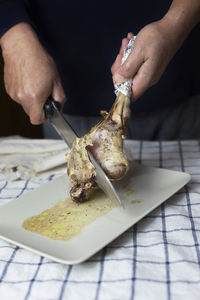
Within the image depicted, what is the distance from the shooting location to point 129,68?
1.07 metres

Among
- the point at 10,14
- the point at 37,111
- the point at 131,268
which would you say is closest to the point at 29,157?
the point at 37,111

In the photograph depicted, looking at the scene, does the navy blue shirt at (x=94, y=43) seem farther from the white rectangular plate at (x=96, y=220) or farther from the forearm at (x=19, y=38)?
the white rectangular plate at (x=96, y=220)

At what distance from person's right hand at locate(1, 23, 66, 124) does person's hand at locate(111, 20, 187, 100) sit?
179mm

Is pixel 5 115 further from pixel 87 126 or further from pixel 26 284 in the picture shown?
pixel 26 284

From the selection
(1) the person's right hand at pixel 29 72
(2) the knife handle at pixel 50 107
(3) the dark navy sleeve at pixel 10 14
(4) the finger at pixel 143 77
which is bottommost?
(4) the finger at pixel 143 77

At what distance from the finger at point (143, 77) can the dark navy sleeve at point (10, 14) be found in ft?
1.32

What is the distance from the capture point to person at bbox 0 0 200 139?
44.2 inches

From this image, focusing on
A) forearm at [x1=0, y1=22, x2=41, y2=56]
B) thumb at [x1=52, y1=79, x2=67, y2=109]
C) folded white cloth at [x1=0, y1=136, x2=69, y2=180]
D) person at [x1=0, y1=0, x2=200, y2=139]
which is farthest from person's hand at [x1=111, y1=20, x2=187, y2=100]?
folded white cloth at [x1=0, y1=136, x2=69, y2=180]

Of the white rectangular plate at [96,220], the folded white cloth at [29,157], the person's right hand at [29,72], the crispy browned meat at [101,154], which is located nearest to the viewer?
the white rectangular plate at [96,220]

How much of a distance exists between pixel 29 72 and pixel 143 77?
1.02 feet

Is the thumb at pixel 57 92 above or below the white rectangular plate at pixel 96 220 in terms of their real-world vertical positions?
→ above

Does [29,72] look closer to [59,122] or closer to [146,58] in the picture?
[59,122]

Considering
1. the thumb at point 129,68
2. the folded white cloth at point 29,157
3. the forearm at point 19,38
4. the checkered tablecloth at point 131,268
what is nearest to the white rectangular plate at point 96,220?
the checkered tablecloth at point 131,268

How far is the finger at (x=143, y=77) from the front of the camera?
109 cm
